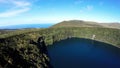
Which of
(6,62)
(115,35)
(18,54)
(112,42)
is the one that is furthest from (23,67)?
(115,35)

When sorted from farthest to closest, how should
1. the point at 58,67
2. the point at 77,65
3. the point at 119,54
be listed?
the point at 119,54 → the point at 77,65 → the point at 58,67

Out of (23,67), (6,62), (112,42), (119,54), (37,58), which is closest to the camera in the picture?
(6,62)

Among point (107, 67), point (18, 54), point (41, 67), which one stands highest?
point (18, 54)

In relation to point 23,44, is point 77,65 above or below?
below

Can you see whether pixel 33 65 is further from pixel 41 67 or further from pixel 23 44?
pixel 23 44

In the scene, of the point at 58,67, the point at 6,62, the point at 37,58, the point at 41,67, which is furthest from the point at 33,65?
the point at 58,67

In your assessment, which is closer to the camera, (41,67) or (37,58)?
(41,67)

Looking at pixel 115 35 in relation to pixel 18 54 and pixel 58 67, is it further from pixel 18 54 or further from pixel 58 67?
pixel 18 54

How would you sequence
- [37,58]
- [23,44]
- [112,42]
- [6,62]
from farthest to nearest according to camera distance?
1. [112,42]
2. [23,44]
3. [37,58]
4. [6,62]

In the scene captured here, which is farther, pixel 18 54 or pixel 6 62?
pixel 18 54
